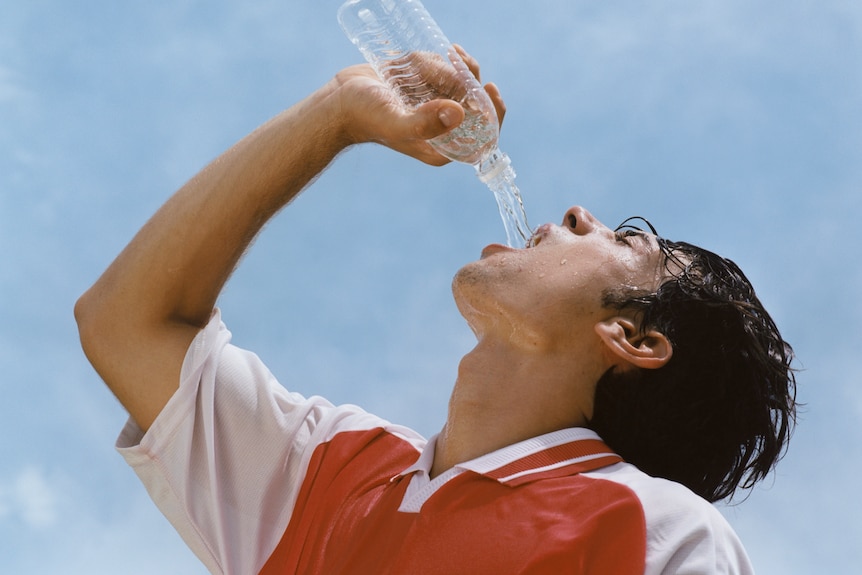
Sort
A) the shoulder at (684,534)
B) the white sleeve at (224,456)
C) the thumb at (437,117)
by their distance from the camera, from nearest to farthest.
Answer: the shoulder at (684,534), the thumb at (437,117), the white sleeve at (224,456)

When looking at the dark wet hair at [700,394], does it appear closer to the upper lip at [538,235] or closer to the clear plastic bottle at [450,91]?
the upper lip at [538,235]

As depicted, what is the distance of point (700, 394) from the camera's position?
9.14 feet

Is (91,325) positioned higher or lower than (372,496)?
higher

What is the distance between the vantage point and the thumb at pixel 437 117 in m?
2.55

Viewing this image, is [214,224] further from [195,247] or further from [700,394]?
[700,394]

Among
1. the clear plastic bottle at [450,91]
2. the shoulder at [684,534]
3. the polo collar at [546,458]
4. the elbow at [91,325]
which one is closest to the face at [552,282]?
the clear plastic bottle at [450,91]

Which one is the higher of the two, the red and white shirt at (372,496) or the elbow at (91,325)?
the elbow at (91,325)

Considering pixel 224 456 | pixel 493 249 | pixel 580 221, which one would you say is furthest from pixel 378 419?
pixel 580 221

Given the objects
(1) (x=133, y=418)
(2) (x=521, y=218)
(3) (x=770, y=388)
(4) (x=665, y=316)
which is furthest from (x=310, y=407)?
(3) (x=770, y=388)

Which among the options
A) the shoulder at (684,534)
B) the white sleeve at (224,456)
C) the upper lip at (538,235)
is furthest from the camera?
the upper lip at (538,235)

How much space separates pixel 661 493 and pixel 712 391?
61 centimetres

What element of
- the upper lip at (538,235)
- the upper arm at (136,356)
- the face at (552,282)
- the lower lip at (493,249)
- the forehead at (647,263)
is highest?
the upper arm at (136,356)

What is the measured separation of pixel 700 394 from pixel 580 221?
0.60 metres

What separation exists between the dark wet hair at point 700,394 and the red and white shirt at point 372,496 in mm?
247
